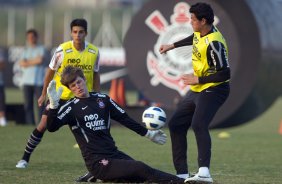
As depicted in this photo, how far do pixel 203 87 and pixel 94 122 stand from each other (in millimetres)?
1351

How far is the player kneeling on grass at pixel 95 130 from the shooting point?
9.57 m

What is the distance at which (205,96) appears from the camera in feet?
33.2

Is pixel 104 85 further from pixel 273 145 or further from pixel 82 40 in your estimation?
pixel 82 40

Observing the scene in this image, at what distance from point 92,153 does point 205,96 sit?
1.46m

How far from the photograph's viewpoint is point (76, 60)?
1223 cm

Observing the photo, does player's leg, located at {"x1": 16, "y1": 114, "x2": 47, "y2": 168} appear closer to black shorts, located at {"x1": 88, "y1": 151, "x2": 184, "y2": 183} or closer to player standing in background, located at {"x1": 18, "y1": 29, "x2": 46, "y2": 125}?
black shorts, located at {"x1": 88, "y1": 151, "x2": 184, "y2": 183}

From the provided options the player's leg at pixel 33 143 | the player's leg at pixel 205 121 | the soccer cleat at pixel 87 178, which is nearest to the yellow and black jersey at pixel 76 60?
the player's leg at pixel 33 143

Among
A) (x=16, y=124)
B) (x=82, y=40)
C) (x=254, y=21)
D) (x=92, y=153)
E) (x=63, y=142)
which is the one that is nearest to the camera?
(x=92, y=153)

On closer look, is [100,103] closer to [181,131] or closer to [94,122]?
[94,122]

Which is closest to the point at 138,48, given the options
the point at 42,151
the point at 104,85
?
the point at 42,151

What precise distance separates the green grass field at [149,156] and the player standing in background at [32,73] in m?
0.48

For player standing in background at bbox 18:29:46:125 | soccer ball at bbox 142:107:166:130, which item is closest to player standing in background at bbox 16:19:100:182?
soccer ball at bbox 142:107:166:130

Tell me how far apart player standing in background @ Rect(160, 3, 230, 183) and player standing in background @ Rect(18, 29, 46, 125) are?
9157 mm

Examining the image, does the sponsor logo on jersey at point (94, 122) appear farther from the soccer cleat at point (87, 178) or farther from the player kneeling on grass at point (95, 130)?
the soccer cleat at point (87, 178)
